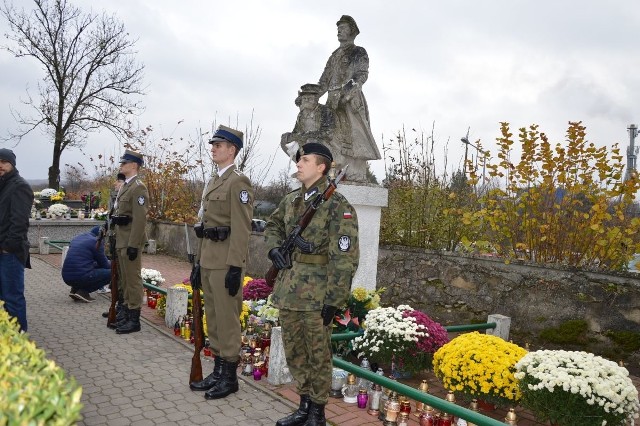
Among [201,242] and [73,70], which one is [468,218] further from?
[73,70]

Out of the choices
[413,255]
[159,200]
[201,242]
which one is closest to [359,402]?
[201,242]

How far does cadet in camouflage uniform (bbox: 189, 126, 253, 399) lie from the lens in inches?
182

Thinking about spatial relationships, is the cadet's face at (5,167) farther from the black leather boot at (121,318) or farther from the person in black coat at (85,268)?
the person in black coat at (85,268)

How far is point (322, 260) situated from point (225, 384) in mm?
1639

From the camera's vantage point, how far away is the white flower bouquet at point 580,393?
3.99 m

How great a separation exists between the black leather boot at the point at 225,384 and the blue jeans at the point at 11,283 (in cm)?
255

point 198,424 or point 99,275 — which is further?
point 99,275

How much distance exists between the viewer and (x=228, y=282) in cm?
454

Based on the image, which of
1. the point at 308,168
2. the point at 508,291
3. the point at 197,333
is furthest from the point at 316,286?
the point at 508,291

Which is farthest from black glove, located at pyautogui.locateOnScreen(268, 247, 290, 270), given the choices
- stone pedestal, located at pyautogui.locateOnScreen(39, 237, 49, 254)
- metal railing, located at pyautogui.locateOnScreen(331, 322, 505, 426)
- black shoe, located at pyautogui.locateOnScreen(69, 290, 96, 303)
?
stone pedestal, located at pyautogui.locateOnScreen(39, 237, 49, 254)

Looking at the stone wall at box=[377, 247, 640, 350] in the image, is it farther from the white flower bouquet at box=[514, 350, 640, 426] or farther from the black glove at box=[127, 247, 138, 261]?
the black glove at box=[127, 247, 138, 261]

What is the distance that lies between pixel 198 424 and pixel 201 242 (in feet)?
5.50

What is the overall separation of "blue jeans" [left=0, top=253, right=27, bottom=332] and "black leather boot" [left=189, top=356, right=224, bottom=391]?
2.29 metres

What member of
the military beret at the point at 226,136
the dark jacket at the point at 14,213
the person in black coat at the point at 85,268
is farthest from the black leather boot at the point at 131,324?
the military beret at the point at 226,136
